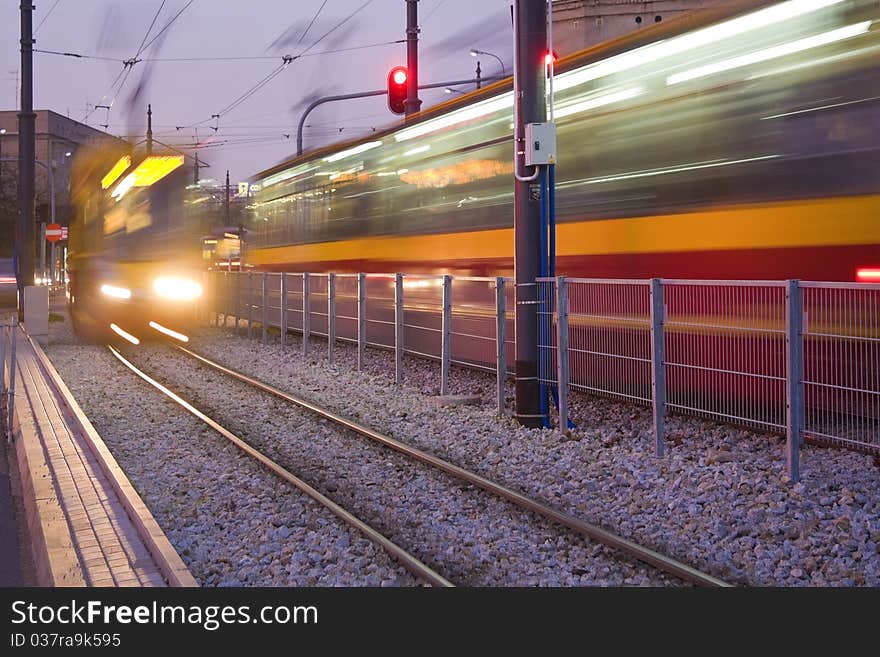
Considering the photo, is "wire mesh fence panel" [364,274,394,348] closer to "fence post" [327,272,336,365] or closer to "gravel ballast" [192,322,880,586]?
"fence post" [327,272,336,365]

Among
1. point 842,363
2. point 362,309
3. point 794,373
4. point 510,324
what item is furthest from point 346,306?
point 842,363

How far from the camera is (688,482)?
756 centimetres

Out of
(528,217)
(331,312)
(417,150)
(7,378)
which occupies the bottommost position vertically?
(7,378)

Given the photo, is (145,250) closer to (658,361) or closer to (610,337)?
(610,337)

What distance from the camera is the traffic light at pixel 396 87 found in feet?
64.9

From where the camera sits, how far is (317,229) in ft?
64.0

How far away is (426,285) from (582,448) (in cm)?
528

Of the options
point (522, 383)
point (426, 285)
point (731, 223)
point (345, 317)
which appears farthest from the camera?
point (345, 317)

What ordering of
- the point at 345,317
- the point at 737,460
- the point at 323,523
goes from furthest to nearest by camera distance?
the point at 345,317 → the point at 737,460 → the point at 323,523

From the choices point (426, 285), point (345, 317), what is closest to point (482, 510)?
point (426, 285)

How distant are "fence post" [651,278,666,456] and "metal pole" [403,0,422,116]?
464 inches

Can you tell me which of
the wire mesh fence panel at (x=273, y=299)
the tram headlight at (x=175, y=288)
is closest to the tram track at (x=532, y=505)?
the wire mesh fence panel at (x=273, y=299)

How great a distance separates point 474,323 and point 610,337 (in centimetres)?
302

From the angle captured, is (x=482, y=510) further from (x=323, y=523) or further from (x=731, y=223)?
(x=731, y=223)
